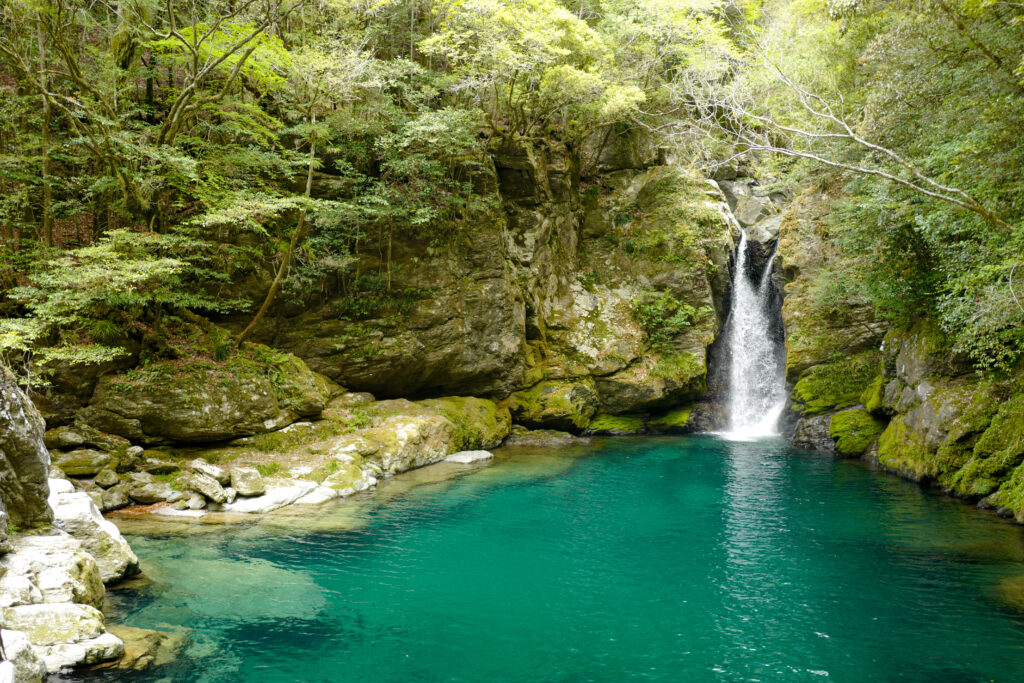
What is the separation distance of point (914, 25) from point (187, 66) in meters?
16.6

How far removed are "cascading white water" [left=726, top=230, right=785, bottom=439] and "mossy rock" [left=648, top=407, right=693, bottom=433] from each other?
68.3 inches

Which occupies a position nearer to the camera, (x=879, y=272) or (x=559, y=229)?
(x=879, y=272)

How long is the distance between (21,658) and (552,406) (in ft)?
55.8

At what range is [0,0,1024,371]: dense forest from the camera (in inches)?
415

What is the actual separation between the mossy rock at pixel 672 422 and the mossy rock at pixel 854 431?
5406mm

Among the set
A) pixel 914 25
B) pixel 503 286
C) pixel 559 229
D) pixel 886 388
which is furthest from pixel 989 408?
pixel 559 229

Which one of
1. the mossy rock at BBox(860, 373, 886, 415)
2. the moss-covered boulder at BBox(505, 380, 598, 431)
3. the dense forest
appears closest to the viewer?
the dense forest

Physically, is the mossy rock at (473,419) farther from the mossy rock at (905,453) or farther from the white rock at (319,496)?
the mossy rock at (905,453)

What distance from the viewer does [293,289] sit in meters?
17.7

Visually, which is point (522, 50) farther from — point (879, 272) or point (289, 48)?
point (879, 272)

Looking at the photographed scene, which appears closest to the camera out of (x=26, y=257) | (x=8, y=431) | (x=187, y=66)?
(x=8, y=431)

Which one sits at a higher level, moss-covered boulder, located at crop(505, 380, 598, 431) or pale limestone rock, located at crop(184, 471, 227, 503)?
moss-covered boulder, located at crop(505, 380, 598, 431)

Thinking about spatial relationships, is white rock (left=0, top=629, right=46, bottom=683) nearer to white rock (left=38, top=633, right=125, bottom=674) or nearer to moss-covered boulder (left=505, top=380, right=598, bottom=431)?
white rock (left=38, top=633, right=125, bottom=674)

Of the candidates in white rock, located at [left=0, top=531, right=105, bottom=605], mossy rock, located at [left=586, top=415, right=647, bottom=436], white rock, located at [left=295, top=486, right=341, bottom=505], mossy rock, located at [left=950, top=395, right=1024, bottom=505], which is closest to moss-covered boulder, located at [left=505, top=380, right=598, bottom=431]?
mossy rock, located at [left=586, top=415, right=647, bottom=436]
